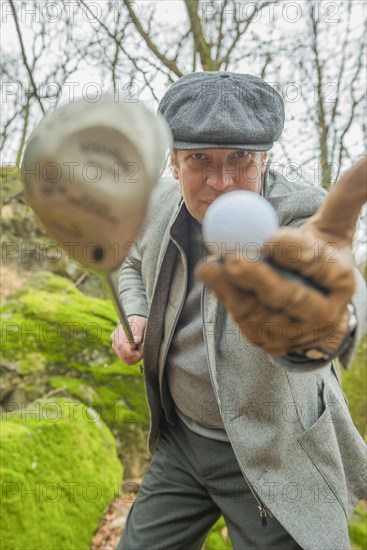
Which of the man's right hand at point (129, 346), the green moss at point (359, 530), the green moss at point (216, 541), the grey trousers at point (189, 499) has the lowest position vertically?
the green moss at point (359, 530)

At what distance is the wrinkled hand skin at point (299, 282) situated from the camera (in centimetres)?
91

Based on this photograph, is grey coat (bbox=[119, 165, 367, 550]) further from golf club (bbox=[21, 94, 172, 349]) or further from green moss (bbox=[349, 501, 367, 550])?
green moss (bbox=[349, 501, 367, 550])

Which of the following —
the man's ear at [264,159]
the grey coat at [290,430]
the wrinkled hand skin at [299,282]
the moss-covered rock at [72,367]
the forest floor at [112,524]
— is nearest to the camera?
the wrinkled hand skin at [299,282]

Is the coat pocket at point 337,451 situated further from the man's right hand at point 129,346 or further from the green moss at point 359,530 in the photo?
the green moss at point 359,530

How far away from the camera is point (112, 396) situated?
4.45 metres

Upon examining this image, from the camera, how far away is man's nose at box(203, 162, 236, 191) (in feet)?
6.10

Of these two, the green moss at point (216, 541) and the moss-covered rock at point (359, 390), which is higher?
the moss-covered rock at point (359, 390)

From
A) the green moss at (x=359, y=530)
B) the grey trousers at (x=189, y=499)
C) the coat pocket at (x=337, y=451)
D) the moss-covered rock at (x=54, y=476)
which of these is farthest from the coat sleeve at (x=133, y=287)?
the green moss at (x=359, y=530)

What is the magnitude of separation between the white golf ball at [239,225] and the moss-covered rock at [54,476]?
7.55ft

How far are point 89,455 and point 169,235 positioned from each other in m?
1.93

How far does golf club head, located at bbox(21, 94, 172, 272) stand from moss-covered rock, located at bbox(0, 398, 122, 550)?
7.12 feet

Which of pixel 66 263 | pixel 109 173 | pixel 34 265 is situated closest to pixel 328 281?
pixel 109 173

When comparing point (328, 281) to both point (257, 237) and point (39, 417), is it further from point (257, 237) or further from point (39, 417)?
point (39, 417)

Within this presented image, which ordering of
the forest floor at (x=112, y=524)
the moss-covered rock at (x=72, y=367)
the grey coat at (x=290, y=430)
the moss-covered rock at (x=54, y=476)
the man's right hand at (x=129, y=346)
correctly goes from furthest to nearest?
the moss-covered rock at (x=72, y=367) → the forest floor at (x=112, y=524) → the moss-covered rock at (x=54, y=476) → the man's right hand at (x=129, y=346) → the grey coat at (x=290, y=430)
